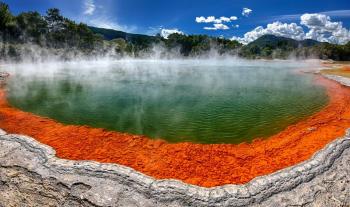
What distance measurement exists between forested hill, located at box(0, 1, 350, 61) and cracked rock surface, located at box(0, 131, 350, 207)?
2192 inches

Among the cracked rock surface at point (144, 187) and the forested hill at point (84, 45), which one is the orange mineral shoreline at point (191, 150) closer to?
the cracked rock surface at point (144, 187)

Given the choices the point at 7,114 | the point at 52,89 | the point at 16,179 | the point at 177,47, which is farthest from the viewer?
the point at 177,47

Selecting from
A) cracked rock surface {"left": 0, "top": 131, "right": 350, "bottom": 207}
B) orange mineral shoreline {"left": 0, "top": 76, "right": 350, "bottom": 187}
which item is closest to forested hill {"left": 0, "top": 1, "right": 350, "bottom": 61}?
orange mineral shoreline {"left": 0, "top": 76, "right": 350, "bottom": 187}

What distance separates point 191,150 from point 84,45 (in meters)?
83.7

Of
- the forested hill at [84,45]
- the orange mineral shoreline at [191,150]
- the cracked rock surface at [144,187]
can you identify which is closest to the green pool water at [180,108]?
the orange mineral shoreline at [191,150]

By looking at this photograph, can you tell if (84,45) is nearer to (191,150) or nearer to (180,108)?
(180,108)

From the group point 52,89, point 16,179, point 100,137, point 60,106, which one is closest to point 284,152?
point 100,137

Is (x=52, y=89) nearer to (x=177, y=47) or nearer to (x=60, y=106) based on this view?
(x=60, y=106)

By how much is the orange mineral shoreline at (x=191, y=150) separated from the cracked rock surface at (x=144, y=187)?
847mm

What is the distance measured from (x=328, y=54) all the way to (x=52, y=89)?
94264 millimetres

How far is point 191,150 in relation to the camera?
1176 cm

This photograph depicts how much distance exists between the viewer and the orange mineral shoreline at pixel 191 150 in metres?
9.97

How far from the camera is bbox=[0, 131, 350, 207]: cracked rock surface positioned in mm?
8023

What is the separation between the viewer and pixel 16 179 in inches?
358
